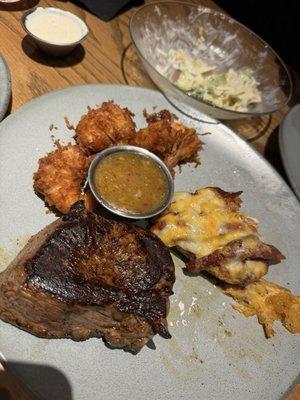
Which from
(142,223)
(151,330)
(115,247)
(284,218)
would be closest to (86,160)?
(142,223)

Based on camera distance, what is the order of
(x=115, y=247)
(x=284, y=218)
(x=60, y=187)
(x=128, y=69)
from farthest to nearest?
(x=128, y=69), (x=284, y=218), (x=60, y=187), (x=115, y=247)

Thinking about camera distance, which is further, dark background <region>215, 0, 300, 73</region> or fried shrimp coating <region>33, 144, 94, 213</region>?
dark background <region>215, 0, 300, 73</region>

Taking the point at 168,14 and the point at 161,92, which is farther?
the point at 168,14

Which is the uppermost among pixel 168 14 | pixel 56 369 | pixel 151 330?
pixel 168 14

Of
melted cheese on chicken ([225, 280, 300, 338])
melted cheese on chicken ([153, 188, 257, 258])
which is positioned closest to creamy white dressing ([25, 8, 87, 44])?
melted cheese on chicken ([153, 188, 257, 258])

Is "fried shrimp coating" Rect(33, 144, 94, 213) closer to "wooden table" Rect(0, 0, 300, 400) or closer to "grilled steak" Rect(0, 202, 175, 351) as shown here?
"grilled steak" Rect(0, 202, 175, 351)

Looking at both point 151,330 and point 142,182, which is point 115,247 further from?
point 142,182
